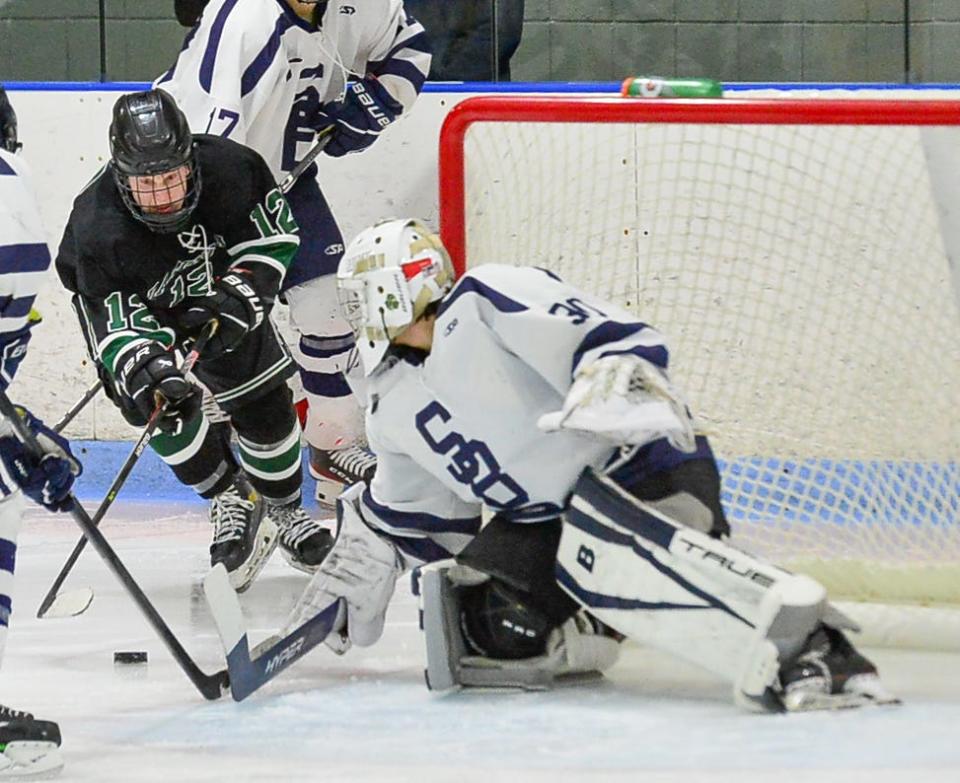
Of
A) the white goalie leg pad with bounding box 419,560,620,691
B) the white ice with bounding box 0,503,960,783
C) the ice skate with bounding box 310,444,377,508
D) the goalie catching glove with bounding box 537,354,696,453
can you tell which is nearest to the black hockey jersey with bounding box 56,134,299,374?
the white ice with bounding box 0,503,960,783

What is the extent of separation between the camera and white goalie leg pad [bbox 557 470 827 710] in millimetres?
2482

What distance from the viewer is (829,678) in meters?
2.52

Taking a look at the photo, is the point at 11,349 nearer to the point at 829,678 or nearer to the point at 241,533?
the point at 829,678

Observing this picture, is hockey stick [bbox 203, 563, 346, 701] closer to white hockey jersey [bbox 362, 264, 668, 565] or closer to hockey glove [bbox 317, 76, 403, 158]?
white hockey jersey [bbox 362, 264, 668, 565]

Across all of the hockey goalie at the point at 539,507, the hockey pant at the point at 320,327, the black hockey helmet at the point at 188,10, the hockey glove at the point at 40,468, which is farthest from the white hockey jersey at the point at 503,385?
the black hockey helmet at the point at 188,10

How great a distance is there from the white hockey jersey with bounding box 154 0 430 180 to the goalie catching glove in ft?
5.42

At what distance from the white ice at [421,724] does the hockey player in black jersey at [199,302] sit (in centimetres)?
41

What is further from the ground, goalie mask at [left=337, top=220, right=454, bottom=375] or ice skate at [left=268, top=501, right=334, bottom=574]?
goalie mask at [left=337, top=220, right=454, bottom=375]

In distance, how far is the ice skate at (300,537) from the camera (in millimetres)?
3832

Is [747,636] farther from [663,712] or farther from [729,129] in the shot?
[729,129]

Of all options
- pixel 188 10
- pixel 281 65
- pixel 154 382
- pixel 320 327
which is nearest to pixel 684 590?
pixel 154 382

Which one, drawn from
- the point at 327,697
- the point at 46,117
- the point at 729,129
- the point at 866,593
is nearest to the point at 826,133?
the point at 729,129

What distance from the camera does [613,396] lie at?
249 centimetres

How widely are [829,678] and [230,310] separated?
1.47 metres
